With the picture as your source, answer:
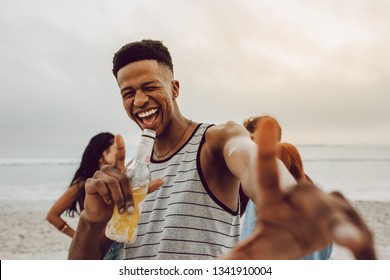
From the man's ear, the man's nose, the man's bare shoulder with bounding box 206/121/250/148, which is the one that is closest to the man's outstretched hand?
the man's bare shoulder with bounding box 206/121/250/148

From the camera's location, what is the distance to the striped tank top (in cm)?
87

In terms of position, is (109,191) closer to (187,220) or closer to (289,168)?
(187,220)

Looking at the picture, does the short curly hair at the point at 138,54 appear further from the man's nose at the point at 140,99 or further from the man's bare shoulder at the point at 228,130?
the man's bare shoulder at the point at 228,130

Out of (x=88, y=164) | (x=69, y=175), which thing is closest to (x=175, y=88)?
(x=88, y=164)

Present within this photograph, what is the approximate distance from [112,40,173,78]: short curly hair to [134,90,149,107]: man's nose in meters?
0.08

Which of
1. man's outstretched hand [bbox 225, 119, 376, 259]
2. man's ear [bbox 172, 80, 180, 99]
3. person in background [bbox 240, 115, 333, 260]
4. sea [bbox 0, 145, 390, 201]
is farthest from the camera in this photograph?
sea [bbox 0, 145, 390, 201]

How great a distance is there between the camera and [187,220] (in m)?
0.86

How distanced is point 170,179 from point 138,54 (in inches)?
11.6

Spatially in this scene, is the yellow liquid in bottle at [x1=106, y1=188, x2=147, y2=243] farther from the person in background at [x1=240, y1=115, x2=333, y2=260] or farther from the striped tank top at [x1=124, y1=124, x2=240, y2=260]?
the person in background at [x1=240, y1=115, x2=333, y2=260]

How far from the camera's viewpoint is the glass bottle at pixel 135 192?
2.45ft

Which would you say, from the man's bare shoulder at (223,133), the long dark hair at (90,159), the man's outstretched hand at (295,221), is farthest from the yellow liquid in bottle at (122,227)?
the long dark hair at (90,159)
